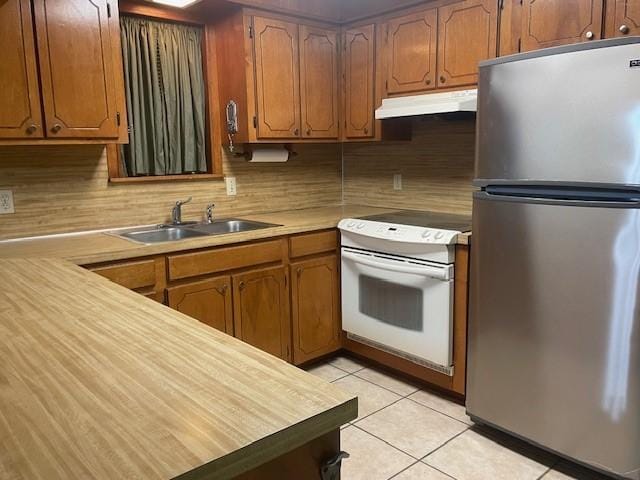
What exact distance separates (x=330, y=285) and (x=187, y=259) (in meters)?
0.99

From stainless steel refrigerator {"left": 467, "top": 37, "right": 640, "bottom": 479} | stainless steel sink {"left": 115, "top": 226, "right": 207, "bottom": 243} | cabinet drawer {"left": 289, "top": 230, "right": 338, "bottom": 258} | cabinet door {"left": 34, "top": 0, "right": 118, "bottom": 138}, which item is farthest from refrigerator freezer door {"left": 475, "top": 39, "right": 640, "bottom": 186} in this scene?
cabinet door {"left": 34, "top": 0, "right": 118, "bottom": 138}

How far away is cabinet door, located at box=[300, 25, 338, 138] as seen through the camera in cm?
330

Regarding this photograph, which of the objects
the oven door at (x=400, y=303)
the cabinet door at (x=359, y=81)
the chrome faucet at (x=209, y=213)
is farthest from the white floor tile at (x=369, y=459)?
the cabinet door at (x=359, y=81)

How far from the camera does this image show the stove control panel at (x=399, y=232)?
8.28 feet

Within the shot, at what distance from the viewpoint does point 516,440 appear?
7.82ft

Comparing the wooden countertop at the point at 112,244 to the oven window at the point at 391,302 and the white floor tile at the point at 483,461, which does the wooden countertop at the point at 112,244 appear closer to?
the oven window at the point at 391,302

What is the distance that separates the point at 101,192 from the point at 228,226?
0.77 metres

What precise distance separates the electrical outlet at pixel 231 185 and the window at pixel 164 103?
9cm

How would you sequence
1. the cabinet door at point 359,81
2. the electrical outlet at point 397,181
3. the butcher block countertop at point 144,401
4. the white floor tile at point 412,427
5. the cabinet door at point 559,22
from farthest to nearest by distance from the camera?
the electrical outlet at point 397,181 < the cabinet door at point 359,81 < the white floor tile at point 412,427 < the cabinet door at point 559,22 < the butcher block countertop at point 144,401

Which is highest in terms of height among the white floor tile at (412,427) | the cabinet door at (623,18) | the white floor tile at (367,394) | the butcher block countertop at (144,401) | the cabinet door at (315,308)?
the cabinet door at (623,18)

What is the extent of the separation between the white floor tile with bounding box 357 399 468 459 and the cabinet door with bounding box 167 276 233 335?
88 centimetres

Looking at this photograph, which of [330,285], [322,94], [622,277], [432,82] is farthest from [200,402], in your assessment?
[322,94]

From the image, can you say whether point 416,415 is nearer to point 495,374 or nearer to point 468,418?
point 468,418

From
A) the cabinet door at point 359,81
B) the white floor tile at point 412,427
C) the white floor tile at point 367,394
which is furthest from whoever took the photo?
the cabinet door at point 359,81
